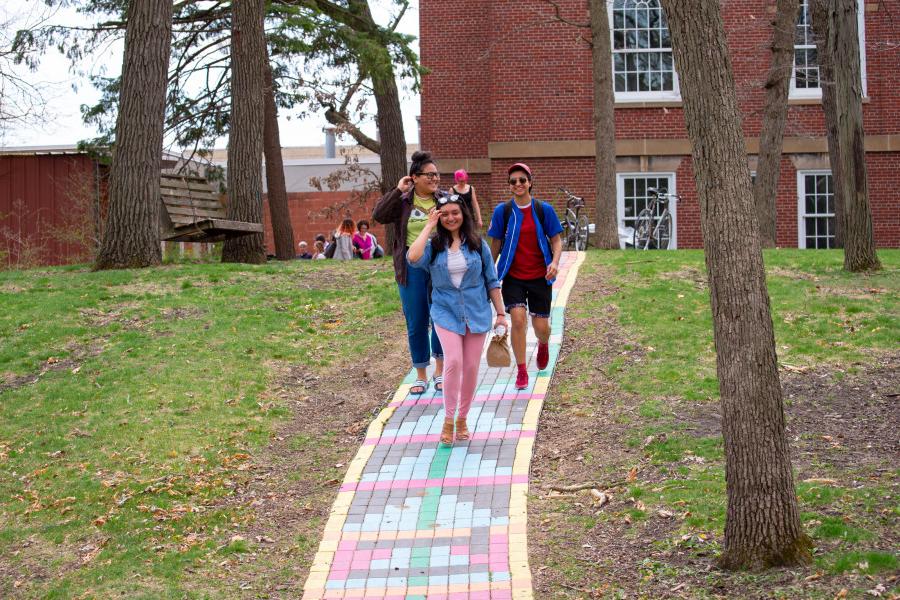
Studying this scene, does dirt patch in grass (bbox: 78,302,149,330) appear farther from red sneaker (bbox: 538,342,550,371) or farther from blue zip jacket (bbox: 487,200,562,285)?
blue zip jacket (bbox: 487,200,562,285)

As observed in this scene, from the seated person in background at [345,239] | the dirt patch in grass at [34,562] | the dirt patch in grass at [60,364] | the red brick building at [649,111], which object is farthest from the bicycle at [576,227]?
the dirt patch in grass at [34,562]

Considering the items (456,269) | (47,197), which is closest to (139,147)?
(456,269)

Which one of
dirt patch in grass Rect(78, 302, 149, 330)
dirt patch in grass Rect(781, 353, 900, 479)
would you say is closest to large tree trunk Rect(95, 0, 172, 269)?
dirt patch in grass Rect(78, 302, 149, 330)

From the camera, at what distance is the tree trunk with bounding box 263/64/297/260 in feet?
75.9

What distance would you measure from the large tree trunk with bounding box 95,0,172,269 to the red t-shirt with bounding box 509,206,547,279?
7424mm

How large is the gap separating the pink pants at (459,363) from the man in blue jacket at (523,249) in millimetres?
1146

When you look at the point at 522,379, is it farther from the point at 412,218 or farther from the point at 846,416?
the point at 846,416

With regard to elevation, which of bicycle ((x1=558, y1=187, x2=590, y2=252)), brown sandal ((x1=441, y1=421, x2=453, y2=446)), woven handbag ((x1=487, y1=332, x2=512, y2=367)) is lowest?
brown sandal ((x1=441, y1=421, x2=453, y2=446))

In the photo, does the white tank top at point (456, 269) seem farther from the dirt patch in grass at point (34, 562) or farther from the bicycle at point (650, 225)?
the bicycle at point (650, 225)

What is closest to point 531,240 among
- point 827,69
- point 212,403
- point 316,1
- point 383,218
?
point 383,218

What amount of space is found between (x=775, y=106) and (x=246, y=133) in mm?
8599

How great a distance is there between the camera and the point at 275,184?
23.6 metres

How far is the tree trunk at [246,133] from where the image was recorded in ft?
58.0

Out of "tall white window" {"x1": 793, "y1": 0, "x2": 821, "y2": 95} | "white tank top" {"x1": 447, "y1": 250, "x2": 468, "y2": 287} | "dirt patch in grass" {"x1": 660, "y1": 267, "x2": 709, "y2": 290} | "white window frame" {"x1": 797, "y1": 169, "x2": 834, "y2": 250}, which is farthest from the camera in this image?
"white window frame" {"x1": 797, "y1": 169, "x2": 834, "y2": 250}
